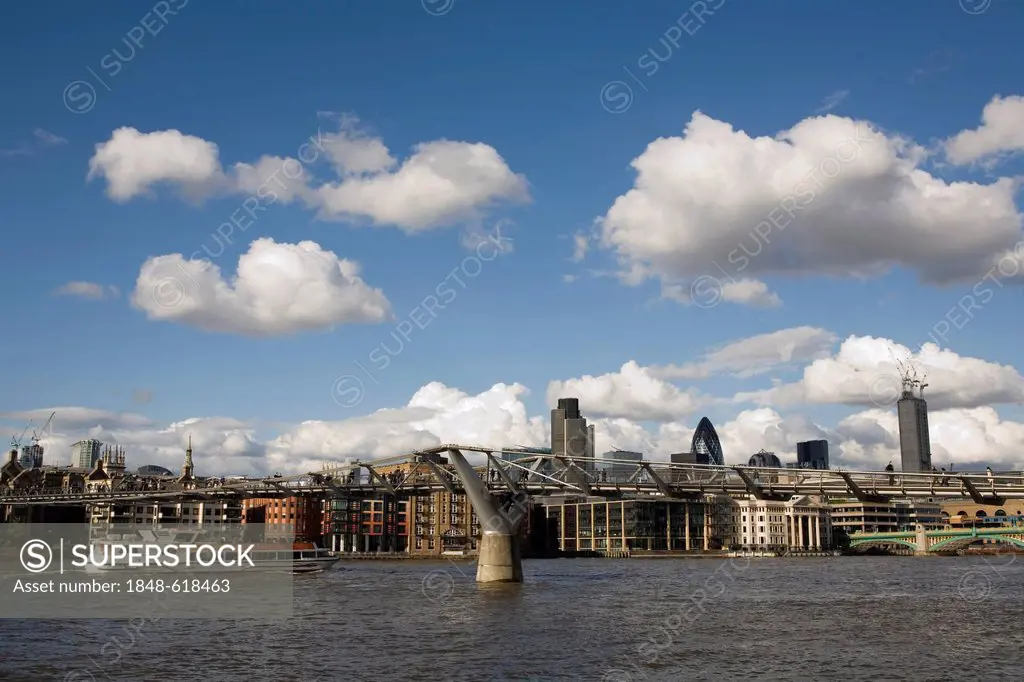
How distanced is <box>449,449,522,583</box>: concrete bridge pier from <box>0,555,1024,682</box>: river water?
876cm

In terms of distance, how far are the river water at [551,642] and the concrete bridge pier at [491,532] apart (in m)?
8.76

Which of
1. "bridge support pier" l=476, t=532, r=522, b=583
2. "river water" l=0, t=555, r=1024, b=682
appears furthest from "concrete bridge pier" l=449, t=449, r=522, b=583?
"river water" l=0, t=555, r=1024, b=682

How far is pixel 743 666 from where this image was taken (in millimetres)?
38031

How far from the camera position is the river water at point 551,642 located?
36.6 m

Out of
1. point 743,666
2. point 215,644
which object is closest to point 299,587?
point 215,644

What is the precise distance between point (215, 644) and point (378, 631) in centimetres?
902

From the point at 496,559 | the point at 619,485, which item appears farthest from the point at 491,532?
the point at 619,485

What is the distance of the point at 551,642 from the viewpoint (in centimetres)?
4503

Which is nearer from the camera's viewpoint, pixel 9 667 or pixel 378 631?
pixel 9 667

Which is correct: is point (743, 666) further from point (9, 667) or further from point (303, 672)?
point (9, 667)

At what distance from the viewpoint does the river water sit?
36562 mm

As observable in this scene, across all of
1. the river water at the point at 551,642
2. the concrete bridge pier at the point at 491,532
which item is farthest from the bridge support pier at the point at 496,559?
the river water at the point at 551,642

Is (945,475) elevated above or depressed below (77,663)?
above

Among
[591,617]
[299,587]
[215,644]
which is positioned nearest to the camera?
[215,644]
